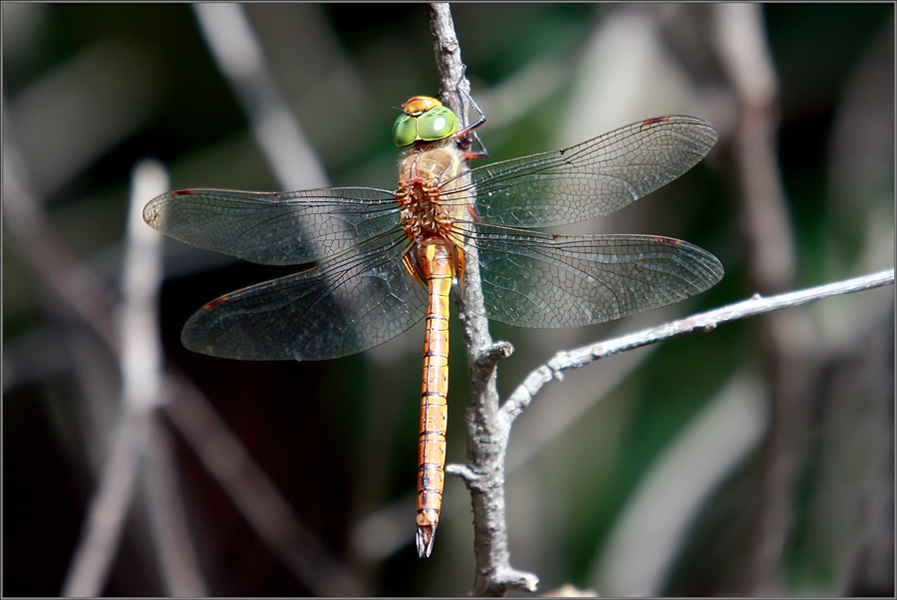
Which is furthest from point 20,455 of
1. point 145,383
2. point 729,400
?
point 729,400

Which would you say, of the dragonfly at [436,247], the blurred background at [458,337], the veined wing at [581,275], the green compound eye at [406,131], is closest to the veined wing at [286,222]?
the dragonfly at [436,247]

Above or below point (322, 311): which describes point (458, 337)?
above

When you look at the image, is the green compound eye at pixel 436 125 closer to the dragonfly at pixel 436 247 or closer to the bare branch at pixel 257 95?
the dragonfly at pixel 436 247

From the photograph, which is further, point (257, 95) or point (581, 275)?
point (257, 95)

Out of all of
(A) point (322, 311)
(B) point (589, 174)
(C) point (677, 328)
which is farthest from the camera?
(A) point (322, 311)

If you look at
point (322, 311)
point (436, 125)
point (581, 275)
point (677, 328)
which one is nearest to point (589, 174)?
point (581, 275)

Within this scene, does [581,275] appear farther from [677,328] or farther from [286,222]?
[286,222]

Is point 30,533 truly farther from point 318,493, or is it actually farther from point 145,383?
point 145,383
